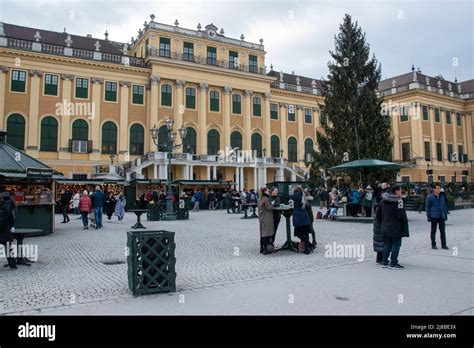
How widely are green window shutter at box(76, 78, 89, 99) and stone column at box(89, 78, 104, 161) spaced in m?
0.72

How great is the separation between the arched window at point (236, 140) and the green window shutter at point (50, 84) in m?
21.1

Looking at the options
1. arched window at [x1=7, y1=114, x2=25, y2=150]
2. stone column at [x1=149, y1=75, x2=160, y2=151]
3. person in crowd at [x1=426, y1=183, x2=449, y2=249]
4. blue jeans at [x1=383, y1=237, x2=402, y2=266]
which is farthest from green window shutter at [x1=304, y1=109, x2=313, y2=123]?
blue jeans at [x1=383, y1=237, x2=402, y2=266]

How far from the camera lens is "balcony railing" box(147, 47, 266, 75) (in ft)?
146

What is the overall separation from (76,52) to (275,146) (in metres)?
27.5

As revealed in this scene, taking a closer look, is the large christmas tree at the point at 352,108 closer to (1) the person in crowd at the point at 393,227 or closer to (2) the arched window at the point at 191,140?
(1) the person in crowd at the point at 393,227

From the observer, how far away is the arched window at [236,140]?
49331mm

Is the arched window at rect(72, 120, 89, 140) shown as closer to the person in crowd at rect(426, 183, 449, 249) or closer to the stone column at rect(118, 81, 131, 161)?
the stone column at rect(118, 81, 131, 161)

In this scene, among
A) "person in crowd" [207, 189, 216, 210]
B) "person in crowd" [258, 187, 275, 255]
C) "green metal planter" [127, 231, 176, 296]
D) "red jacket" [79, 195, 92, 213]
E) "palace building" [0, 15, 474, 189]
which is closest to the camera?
"green metal planter" [127, 231, 176, 296]

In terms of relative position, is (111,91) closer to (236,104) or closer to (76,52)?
(76,52)

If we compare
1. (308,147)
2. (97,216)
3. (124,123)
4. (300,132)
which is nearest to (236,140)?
(300,132)

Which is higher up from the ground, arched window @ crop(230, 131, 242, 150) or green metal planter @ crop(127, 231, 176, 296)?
arched window @ crop(230, 131, 242, 150)

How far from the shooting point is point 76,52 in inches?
1622

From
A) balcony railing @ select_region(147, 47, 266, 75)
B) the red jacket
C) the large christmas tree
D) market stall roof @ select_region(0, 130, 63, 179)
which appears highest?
balcony railing @ select_region(147, 47, 266, 75)
